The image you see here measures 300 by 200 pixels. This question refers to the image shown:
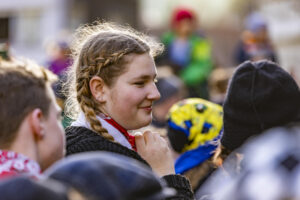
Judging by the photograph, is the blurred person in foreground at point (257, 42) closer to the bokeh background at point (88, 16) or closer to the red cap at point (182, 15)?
the red cap at point (182, 15)

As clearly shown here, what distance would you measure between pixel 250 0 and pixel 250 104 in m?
17.4

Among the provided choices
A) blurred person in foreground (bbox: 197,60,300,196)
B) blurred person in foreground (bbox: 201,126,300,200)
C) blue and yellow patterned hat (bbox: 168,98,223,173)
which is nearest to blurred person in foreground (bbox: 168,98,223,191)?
blue and yellow patterned hat (bbox: 168,98,223,173)

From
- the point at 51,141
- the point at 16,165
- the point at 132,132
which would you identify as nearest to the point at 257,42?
the point at 132,132

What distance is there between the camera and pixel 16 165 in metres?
2.09

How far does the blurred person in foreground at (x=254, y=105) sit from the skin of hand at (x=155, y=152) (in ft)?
0.92

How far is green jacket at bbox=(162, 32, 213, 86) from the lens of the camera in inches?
331

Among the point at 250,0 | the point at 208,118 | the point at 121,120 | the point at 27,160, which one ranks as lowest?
the point at 250,0

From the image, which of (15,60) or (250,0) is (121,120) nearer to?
(15,60)

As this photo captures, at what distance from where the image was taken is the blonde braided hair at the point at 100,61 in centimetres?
301

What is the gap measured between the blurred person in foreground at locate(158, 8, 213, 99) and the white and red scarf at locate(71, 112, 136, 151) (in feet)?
17.6

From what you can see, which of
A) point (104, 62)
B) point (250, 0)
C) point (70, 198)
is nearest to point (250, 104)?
point (104, 62)

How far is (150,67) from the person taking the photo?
3.07 m

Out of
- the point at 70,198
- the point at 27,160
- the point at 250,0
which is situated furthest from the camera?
the point at 250,0

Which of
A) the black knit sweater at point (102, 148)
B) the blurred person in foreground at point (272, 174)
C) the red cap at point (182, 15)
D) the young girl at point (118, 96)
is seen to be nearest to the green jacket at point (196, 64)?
the red cap at point (182, 15)
